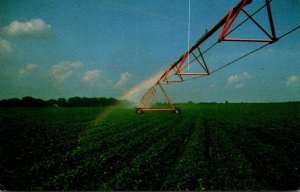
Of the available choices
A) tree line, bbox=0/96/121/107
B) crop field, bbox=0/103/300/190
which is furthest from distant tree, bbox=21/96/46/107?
crop field, bbox=0/103/300/190

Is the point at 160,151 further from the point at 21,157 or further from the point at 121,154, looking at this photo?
the point at 21,157

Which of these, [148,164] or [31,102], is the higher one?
[31,102]

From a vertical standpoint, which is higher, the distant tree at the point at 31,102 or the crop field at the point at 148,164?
the distant tree at the point at 31,102

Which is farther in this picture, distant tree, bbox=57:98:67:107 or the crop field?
distant tree, bbox=57:98:67:107

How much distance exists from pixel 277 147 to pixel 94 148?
686 centimetres

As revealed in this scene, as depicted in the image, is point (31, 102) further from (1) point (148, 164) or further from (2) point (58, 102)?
(1) point (148, 164)

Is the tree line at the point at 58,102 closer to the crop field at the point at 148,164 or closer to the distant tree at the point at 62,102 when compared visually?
the distant tree at the point at 62,102

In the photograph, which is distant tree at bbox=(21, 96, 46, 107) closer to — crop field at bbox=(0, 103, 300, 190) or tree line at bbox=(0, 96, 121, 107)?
tree line at bbox=(0, 96, 121, 107)

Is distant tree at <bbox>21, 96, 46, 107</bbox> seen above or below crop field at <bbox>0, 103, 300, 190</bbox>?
above

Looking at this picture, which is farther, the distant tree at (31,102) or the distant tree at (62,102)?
the distant tree at (62,102)

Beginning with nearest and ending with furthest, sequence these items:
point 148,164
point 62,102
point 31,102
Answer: point 148,164 → point 31,102 → point 62,102

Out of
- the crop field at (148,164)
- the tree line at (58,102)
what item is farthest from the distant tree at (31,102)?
the crop field at (148,164)

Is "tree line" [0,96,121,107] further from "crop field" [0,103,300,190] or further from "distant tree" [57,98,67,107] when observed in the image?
"crop field" [0,103,300,190]

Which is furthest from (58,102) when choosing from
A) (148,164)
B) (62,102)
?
(148,164)
